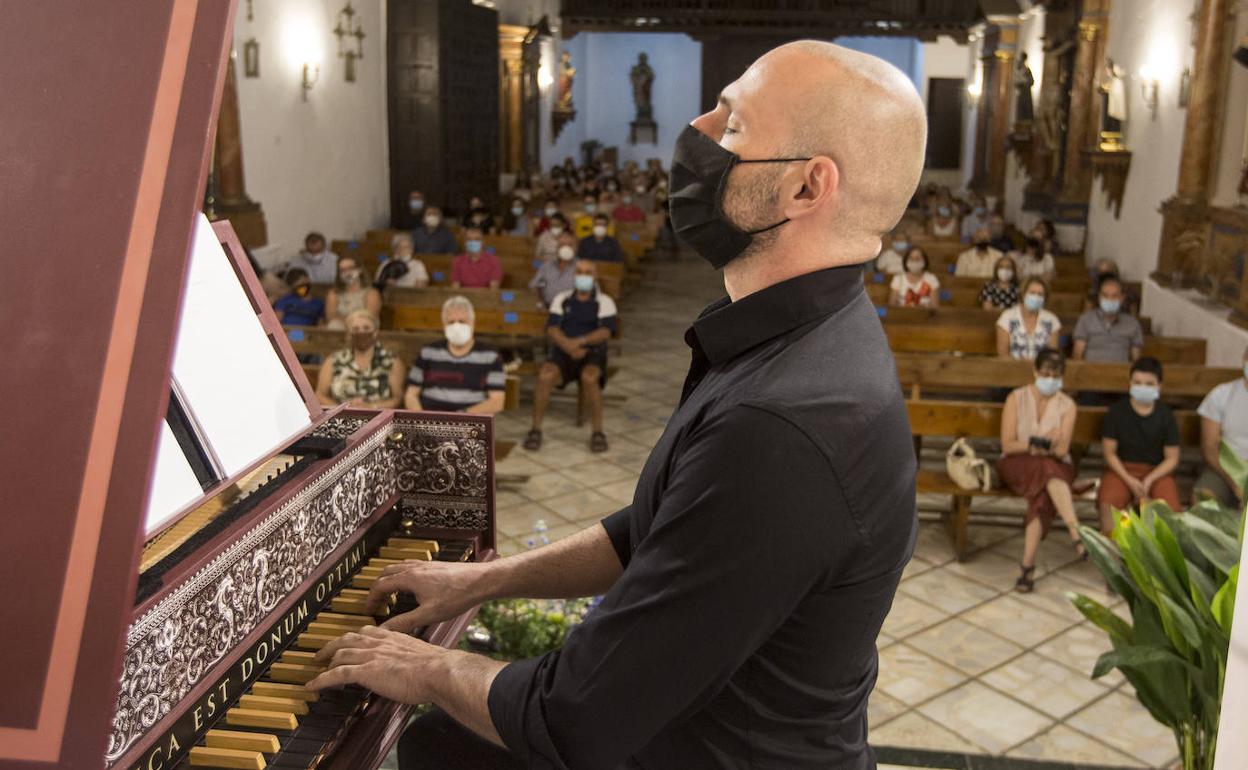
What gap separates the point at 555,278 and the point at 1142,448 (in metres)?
4.68

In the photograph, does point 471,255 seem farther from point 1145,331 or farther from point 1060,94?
point 1060,94

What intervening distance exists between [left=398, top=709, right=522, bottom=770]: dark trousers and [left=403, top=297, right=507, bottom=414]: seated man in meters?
4.43

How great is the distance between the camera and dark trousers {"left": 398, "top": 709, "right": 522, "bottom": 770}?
2.09m

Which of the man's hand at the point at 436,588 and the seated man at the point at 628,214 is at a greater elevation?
the man's hand at the point at 436,588

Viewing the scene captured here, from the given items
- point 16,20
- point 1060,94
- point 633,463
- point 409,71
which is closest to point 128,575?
point 16,20

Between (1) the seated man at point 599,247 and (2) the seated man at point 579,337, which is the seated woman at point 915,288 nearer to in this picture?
(2) the seated man at point 579,337

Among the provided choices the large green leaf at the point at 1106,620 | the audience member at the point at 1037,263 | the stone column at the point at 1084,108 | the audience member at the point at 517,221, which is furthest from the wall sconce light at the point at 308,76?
the large green leaf at the point at 1106,620

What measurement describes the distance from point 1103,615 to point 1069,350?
5440mm

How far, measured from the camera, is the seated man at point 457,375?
6.52 m

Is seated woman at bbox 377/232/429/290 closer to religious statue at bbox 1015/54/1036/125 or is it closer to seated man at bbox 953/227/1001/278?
seated man at bbox 953/227/1001/278

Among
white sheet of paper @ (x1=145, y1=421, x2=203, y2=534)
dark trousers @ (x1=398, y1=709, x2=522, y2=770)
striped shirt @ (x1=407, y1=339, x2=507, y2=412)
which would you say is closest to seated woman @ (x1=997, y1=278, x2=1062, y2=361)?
striped shirt @ (x1=407, y1=339, x2=507, y2=412)

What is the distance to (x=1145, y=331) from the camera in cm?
934

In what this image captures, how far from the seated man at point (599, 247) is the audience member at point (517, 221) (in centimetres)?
231

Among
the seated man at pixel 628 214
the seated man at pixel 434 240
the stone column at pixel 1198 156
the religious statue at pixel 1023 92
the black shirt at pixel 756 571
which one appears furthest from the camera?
the religious statue at pixel 1023 92
